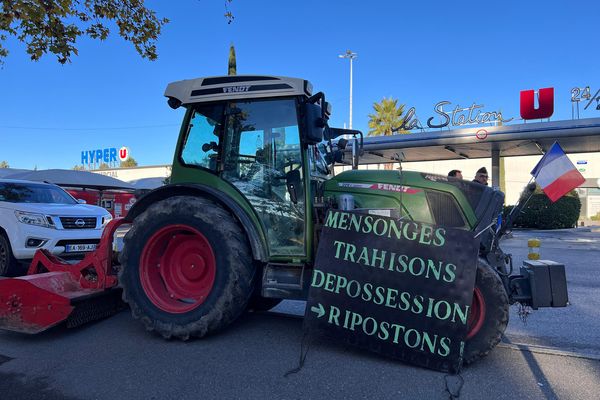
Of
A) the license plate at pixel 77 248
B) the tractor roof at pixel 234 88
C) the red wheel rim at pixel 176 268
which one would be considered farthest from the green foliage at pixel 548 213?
the red wheel rim at pixel 176 268

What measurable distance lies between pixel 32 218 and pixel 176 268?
4.20 meters

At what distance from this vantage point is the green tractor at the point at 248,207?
3.97 metres

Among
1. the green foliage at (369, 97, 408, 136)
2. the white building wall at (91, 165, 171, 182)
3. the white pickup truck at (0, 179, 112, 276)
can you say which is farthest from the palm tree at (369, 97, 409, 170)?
the white pickup truck at (0, 179, 112, 276)

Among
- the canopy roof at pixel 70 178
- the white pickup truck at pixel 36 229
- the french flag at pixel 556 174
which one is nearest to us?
the french flag at pixel 556 174

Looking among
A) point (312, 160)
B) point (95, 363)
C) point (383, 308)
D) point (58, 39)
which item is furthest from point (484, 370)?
point (58, 39)

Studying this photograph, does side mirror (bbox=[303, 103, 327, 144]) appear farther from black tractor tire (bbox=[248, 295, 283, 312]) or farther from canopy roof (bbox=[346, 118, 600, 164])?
canopy roof (bbox=[346, 118, 600, 164])

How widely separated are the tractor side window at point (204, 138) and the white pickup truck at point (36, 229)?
4.06 metres

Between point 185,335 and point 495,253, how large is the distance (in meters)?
2.98

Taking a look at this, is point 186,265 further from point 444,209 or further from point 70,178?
point 70,178

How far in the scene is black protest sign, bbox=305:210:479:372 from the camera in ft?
11.4

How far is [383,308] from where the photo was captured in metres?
3.66

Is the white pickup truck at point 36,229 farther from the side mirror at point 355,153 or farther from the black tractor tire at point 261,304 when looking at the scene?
the side mirror at point 355,153

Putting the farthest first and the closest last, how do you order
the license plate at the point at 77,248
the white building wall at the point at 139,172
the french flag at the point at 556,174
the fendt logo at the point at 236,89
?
the white building wall at the point at 139,172 → the license plate at the point at 77,248 → the fendt logo at the point at 236,89 → the french flag at the point at 556,174

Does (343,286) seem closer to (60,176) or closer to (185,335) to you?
(185,335)
